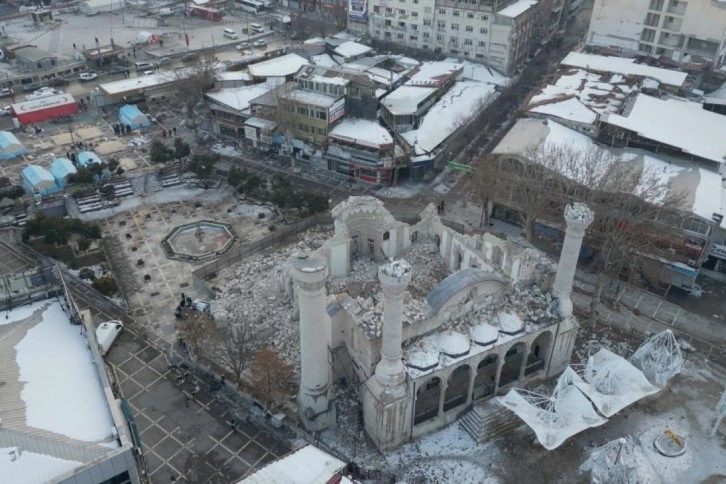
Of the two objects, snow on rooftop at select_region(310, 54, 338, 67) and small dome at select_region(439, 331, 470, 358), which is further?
snow on rooftop at select_region(310, 54, 338, 67)

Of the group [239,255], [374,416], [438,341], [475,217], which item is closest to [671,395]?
[438,341]

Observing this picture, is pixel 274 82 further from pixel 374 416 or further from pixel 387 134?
pixel 374 416

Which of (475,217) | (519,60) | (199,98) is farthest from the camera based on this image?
(519,60)

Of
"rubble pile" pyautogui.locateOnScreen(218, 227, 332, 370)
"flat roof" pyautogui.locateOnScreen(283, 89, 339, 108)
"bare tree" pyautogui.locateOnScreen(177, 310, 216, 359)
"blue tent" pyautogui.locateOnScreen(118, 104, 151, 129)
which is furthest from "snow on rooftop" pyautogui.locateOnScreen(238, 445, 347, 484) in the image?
"blue tent" pyautogui.locateOnScreen(118, 104, 151, 129)

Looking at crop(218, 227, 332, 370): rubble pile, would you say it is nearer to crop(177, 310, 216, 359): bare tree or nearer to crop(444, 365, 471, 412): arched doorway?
crop(177, 310, 216, 359): bare tree

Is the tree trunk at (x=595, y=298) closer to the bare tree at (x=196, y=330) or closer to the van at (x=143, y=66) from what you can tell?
the bare tree at (x=196, y=330)

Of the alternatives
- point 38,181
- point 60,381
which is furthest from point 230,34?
point 60,381
